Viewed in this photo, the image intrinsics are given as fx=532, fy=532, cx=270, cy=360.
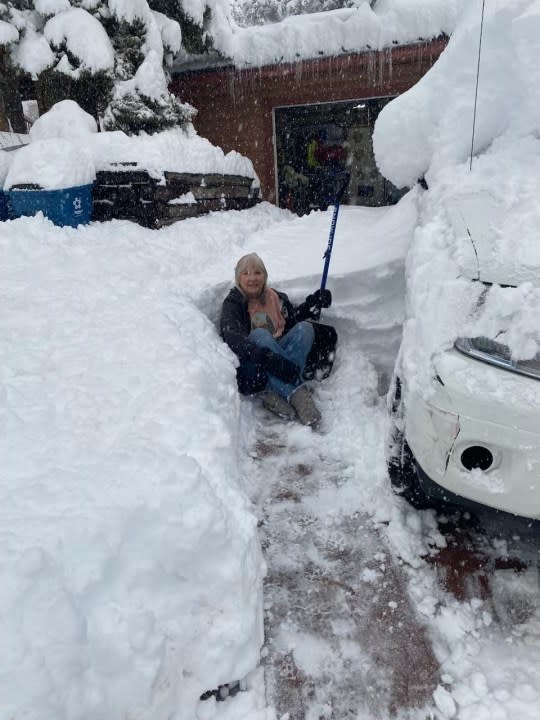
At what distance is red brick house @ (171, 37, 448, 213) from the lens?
8.95m

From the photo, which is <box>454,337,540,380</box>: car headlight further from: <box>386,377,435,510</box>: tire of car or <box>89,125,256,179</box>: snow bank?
<box>89,125,256,179</box>: snow bank

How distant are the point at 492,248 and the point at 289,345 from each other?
6.00ft

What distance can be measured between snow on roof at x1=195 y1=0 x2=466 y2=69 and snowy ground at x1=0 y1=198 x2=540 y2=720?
7455 mm

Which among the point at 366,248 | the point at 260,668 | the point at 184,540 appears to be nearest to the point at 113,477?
the point at 184,540

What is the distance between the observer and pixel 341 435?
322cm

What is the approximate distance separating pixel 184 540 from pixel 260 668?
0.51 m

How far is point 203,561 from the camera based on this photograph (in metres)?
1.88

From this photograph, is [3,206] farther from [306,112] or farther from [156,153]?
[306,112]

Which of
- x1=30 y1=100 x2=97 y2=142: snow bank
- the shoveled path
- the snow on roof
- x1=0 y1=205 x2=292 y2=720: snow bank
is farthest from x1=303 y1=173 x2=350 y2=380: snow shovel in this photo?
the snow on roof

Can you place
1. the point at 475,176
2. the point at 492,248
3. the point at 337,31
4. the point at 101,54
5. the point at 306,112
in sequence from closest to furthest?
the point at 492,248 < the point at 475,176 < the point at 101,54 < the point at 337,31 < the point at 306,112

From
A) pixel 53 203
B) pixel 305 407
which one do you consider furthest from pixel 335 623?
pixel 53 203

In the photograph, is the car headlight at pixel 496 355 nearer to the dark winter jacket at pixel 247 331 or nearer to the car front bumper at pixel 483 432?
the car front bumper at pixel 483 432

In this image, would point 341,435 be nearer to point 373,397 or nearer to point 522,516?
point 373,397

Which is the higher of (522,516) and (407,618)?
(522,516)
